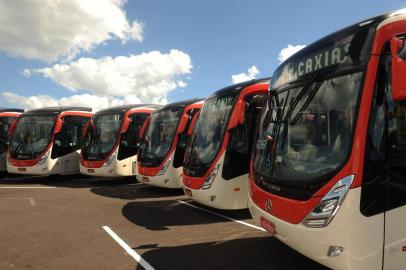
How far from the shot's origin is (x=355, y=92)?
4082 mm

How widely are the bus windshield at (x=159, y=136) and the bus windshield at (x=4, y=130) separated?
686 centimetres

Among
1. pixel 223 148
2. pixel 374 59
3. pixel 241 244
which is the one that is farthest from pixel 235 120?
pixel 374 59

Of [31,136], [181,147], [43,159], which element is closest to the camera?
[181,147]

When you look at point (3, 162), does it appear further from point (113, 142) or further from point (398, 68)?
point (398, 68)

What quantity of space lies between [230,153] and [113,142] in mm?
6920

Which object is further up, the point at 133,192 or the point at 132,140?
the point at 132,140

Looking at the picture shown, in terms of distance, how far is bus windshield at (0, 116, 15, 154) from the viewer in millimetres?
15711

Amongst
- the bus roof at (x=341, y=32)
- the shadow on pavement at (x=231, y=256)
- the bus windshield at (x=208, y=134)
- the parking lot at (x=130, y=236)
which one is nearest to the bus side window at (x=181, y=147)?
the parking lot at (x=130, y=236)

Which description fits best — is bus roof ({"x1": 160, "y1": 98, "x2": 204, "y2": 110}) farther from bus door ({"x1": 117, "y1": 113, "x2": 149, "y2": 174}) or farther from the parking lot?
the parking lot

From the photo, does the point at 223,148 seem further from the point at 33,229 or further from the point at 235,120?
the point at 33,229

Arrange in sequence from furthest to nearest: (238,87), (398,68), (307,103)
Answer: (238,87) → (307,103) → (398,68)

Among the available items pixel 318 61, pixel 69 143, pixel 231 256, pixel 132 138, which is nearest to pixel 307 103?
pixel 318 61

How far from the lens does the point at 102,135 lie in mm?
14289

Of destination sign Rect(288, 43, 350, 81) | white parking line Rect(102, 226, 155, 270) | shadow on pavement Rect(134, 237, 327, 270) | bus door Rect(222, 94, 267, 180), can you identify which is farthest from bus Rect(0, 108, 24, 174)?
destination sign Rect(288, 43, 350, 81)
